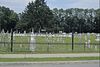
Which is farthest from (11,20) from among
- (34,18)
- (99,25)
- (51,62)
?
(51,62)

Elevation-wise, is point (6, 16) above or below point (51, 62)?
above

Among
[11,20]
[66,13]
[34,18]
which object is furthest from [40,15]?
[66,13]

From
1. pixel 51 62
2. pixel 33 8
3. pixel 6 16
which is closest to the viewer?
pixel 51 62

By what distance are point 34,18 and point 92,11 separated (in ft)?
197

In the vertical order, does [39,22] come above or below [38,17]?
below

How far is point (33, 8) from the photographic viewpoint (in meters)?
120

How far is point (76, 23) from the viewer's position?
138250mm

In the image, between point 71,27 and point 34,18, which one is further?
point 71,27

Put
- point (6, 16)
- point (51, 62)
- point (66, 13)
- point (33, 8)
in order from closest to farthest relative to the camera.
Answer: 1. point (51, 62)
2. point (33, 8)
3. point (6, 16)
4. point (66, 13)

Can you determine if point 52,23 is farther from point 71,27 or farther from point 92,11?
point 92,11

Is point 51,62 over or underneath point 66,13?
underneath

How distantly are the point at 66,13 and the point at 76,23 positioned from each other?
31514 mm

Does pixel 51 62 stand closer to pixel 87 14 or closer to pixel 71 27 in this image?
pixel 71 27

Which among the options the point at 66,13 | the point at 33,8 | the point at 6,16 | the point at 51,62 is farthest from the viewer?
the point at 66,13
